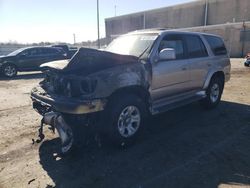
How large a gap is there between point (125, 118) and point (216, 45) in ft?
13.1

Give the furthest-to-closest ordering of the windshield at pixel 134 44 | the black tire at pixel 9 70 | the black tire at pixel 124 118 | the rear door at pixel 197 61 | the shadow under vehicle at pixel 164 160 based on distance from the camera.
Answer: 1. the black tire at pixel 9 70
2. the rear door at pixel 197 61
3. the windshield at pixel 134 44
4. the black tire at pixel 124 118
5. the shadow under vehicle at pixel 164 160

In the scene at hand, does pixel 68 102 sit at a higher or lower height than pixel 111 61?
lower

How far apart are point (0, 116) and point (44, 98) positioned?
9.74ft

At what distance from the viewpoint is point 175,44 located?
18.8 ft

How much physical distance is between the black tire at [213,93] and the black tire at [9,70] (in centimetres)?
1186

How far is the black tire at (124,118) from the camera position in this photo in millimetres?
4320

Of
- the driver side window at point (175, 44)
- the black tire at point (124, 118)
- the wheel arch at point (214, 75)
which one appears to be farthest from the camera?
the wheel arch at point (214, 75)

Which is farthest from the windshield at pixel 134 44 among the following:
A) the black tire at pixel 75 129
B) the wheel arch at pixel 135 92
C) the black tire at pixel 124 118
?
the black tire at pixel 75 129

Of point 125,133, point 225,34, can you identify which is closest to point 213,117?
point 125,133

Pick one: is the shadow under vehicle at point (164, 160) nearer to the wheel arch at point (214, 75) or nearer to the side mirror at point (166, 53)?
the wheel arch at point (214, 75)

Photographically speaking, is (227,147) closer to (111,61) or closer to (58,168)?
(111,61)

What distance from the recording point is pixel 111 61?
4453 millimetres

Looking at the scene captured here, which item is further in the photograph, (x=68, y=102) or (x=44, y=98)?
(x=44, y=98)

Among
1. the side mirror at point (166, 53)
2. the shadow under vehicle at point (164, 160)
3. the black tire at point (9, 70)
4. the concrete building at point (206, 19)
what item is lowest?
the shadow under vehicle at point (164, 160)
